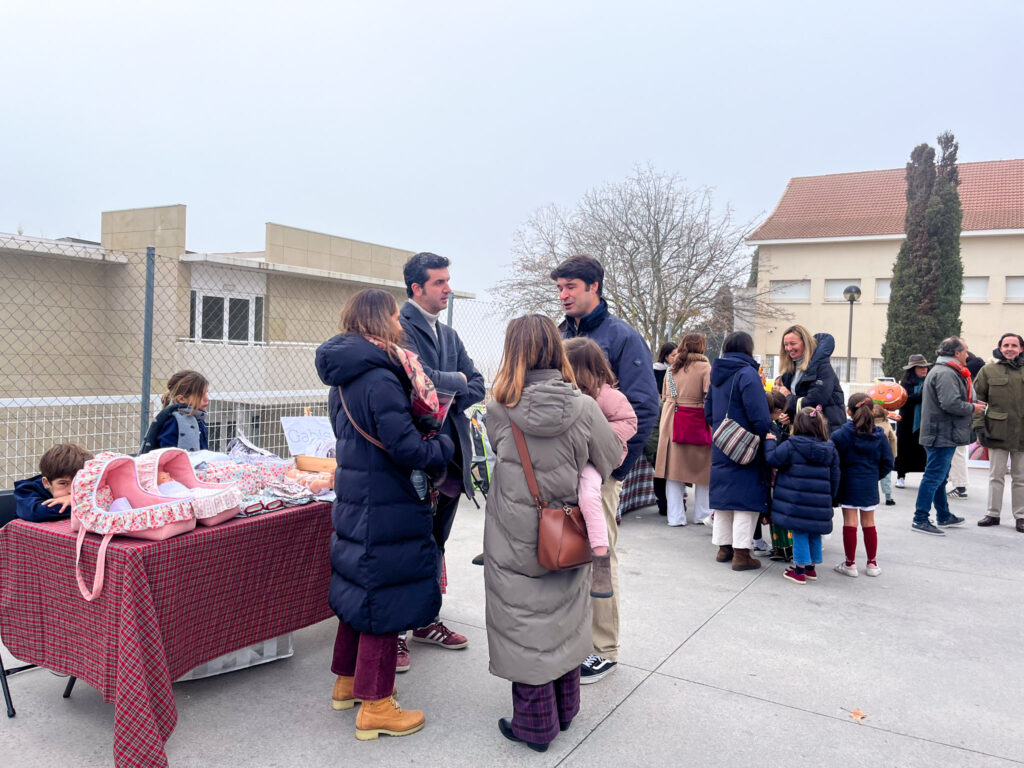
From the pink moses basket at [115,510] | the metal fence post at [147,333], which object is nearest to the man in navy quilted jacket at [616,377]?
the pink moses basket at [115,510]

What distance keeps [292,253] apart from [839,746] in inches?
876

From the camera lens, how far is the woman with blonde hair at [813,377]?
584cm

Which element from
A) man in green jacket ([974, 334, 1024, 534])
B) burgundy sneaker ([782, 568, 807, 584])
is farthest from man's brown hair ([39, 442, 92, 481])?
man in green jacket ([974, 334, 1024, 534])

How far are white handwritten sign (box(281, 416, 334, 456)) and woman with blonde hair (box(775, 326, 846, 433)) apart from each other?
3669mm

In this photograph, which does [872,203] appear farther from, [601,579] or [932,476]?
[601,579]

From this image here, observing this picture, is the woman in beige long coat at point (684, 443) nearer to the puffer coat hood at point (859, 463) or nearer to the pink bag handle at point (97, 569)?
the puffer coat hood at point (859, 463)

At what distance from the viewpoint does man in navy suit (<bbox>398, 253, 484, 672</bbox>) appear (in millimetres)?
3209

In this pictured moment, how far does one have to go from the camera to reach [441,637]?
3828 millimetres

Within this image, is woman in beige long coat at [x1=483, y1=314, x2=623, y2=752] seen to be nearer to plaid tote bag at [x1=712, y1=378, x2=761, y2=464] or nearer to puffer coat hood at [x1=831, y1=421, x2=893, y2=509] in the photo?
plaid tote bag at [x1=712, y1=378, x2=761, y2=464]

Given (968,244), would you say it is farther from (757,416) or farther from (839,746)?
(839,746)

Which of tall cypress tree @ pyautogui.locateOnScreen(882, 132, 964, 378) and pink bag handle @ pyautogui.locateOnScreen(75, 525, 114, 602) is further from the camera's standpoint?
tall cypress tree @ pyautogui.locateOnScreen(882, 132, 964, 378)

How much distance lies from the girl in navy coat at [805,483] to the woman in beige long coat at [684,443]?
56.5 inches

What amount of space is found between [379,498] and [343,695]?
97 cm

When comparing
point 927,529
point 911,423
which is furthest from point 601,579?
point 911,423
